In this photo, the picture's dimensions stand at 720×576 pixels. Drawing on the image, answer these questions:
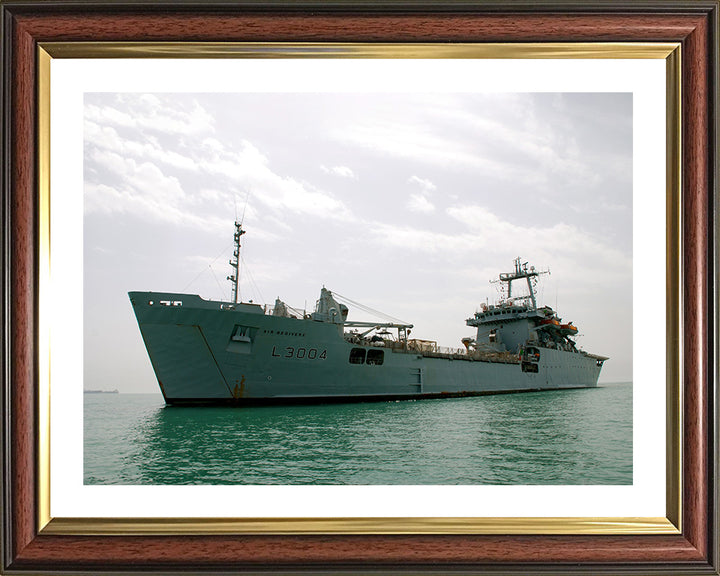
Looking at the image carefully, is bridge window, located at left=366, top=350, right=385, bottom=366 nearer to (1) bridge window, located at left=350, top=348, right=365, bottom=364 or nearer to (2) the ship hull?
(2) the ship hull

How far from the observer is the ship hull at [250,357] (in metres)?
14.1

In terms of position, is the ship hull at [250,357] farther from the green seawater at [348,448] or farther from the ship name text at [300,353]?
the green seawater at [348,448]

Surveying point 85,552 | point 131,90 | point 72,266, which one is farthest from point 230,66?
point 85,552

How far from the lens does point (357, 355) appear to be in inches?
690

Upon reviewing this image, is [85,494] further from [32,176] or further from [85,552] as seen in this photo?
[32,176]

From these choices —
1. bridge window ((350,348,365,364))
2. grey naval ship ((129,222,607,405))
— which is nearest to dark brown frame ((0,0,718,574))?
grey naval ship ((129,222,607,405))

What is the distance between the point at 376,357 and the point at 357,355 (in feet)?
3.34

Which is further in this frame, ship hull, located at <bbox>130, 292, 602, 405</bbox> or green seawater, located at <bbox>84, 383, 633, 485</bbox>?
ship hull, located at <bbox>130, 292, 602, 405</bbox>

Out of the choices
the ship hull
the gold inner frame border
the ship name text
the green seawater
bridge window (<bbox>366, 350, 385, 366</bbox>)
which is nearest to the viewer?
the gold inner frame border

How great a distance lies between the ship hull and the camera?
46.3 feet

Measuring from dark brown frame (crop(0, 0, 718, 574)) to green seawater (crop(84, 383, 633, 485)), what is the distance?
1.11ft

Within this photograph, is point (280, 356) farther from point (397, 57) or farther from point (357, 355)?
point (397, 57)

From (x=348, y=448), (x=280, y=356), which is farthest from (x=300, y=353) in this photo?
(x=348, y=448)

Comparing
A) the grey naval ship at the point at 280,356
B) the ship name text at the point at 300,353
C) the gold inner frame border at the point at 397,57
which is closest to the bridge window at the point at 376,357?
the grey naval ship at the point at 280,356
